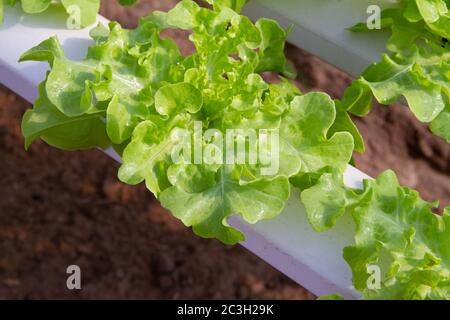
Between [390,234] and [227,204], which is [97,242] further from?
[390,234]

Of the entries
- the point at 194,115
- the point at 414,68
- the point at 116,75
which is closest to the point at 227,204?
the point at 194,115

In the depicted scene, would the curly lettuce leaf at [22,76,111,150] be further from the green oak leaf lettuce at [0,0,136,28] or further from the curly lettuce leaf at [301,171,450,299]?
the curly lettuce leaf at [301,171,450,299]

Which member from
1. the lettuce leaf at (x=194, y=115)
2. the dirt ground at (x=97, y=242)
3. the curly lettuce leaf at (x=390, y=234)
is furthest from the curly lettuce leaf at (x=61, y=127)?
the dirt ground at (x=97, y=242)

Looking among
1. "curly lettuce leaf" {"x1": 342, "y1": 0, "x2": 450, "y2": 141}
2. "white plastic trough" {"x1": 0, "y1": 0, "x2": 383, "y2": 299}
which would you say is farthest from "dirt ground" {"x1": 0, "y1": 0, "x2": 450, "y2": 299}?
"curly lettuce leaf" {"x1": 342, "y1": 0, "x2": 450, "y2": 141}

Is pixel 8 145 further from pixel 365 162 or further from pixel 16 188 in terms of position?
pixel 365 162

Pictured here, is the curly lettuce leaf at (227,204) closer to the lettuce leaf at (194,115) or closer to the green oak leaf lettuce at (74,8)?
the lettuce leaf at (194,115)

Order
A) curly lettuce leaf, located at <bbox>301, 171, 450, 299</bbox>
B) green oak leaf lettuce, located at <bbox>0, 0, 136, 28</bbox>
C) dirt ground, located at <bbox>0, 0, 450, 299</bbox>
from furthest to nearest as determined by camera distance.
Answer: dirt ground, located at <bbox>0, 0, 450, 299</bbox> < green oak leaf lettuce, located at <bbox>0, 0, 136, 28</bbox> < curly lettuce leaf, located at <bbox>301, 171, 450, 299</bbox>

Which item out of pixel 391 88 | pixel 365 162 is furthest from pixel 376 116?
pixel 391 88
